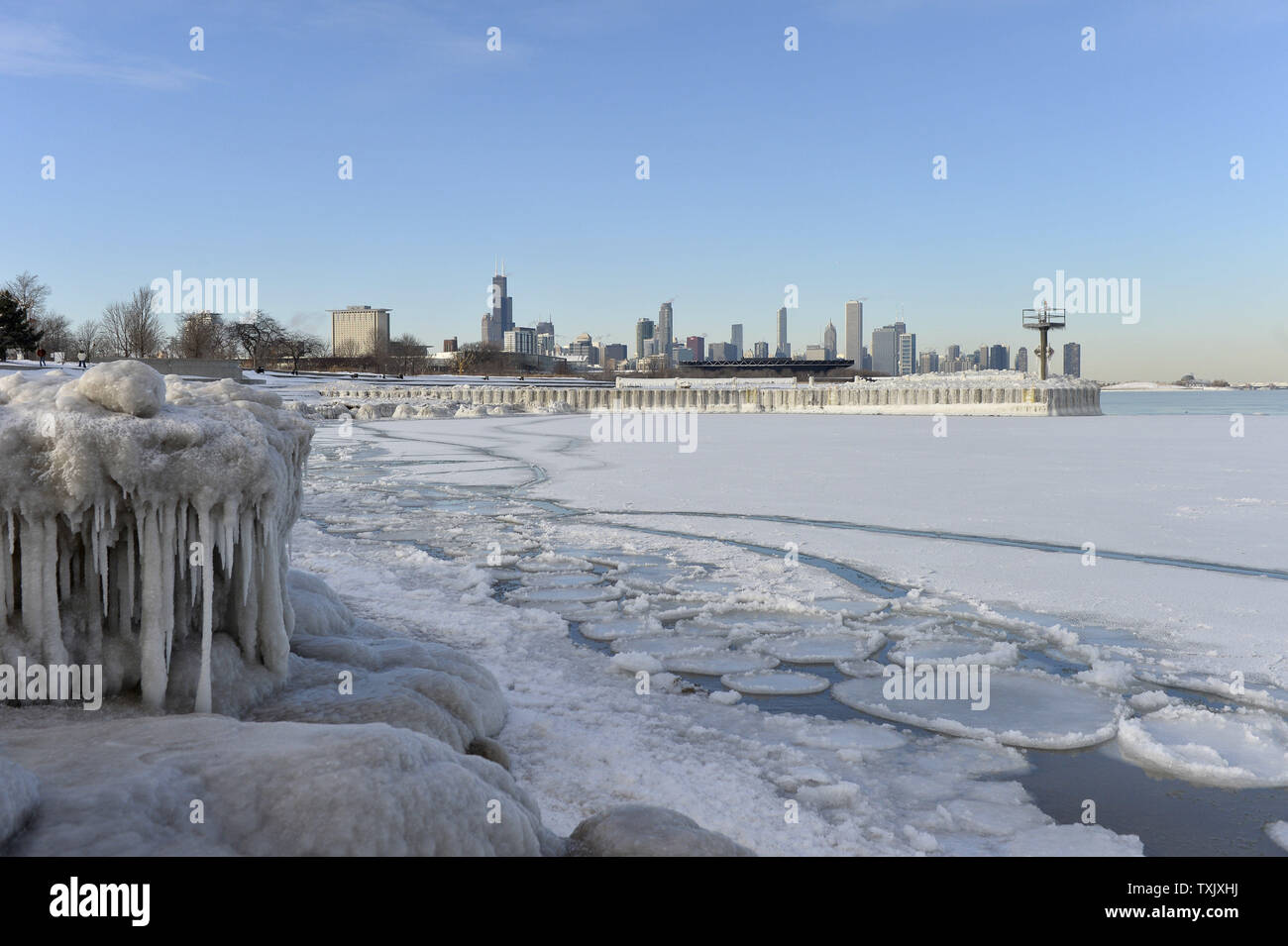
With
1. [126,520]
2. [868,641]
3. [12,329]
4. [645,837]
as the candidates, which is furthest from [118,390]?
[12,329]

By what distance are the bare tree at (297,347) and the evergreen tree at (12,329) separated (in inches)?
1311

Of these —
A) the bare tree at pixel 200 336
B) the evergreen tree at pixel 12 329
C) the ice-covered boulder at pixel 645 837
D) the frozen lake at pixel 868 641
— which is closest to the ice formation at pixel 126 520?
the frozen lake at pixel 868 641

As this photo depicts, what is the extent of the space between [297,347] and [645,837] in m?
119

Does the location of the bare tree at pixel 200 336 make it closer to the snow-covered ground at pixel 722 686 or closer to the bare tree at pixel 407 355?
the bare tree at pixel 407 355

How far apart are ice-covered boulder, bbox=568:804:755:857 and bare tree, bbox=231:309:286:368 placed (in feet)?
376

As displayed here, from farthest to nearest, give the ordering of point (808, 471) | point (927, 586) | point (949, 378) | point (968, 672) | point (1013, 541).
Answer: point (949, 378)
point (808, 471)
point (1013, 541)
point (927, 586)
point (968, 672)

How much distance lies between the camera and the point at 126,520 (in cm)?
465

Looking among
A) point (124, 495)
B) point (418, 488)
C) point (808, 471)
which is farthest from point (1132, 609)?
point (418, 488)

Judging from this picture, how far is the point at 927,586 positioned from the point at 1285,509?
8.77m

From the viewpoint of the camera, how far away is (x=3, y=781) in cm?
286

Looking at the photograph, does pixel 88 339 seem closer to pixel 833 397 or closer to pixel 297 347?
pixel 297 347
